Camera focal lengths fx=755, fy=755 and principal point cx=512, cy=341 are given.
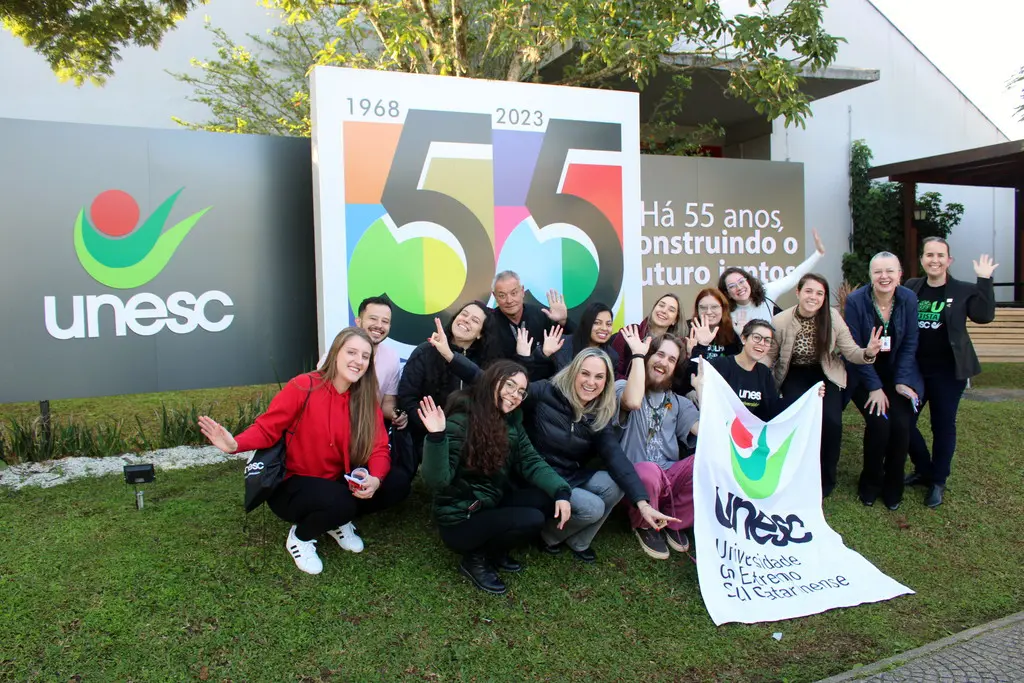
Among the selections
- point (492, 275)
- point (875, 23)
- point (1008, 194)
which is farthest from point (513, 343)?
point (1008, 194)

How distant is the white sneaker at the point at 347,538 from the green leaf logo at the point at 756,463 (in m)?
2.20

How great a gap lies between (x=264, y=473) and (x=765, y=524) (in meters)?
2.80

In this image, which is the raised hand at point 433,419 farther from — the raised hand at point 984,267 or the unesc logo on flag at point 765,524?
the raised hand at point 984,267

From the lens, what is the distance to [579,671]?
3.42 metres

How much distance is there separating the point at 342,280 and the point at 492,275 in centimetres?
132

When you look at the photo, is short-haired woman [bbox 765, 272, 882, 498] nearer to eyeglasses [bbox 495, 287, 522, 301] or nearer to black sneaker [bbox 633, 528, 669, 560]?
black sneaker [bbox 633, 528, 669, 560]

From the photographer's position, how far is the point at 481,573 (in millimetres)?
4035

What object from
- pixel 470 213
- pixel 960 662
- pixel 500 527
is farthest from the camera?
pixel 470 213

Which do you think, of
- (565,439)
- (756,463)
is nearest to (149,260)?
(565,439)

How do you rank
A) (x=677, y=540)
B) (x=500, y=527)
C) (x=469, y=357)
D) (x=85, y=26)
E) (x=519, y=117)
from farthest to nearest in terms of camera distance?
(x=85, y=26), (x=519, y=117), (x=469, y=357), (x=677, y=540), (x=500, y=527)

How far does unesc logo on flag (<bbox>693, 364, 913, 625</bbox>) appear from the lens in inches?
158

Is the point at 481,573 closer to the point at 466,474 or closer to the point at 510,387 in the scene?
the point at 466,474

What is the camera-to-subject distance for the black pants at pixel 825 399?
5.36 metres

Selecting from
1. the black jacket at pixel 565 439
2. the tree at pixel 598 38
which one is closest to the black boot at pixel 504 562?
the black jacket at pixel 565 439
